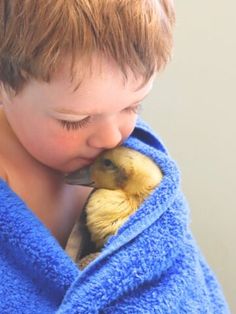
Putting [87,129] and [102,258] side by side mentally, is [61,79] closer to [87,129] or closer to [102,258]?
[87,129]

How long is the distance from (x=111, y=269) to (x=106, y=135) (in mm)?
130

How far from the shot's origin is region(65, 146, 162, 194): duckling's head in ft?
2.02

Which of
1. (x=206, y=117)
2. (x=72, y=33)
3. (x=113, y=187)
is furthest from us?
(x=206, y=117)

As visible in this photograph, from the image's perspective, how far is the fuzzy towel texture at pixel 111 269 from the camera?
0.56m

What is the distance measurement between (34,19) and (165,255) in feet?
0.83

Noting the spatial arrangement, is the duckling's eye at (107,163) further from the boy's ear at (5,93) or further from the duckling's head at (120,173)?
the boy's ear at (5,93)

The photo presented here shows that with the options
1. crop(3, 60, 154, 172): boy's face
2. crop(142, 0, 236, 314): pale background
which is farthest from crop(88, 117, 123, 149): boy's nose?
crop(142, 0, 236, 314): pale background

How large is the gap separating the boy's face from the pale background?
1.50 feet

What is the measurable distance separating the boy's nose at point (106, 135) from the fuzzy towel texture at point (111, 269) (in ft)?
0.22

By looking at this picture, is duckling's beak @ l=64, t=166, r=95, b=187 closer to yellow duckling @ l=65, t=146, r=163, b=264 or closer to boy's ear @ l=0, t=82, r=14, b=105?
yellow duckling @ l=65, t=146, r=163, b=264

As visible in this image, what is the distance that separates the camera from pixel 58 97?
1.80 feet

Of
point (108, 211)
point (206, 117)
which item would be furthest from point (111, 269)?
point (206, 117)

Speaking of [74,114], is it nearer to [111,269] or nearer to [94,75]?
[94,75]

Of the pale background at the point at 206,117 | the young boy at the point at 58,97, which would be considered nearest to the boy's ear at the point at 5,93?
the young boy at the point at 58,97
